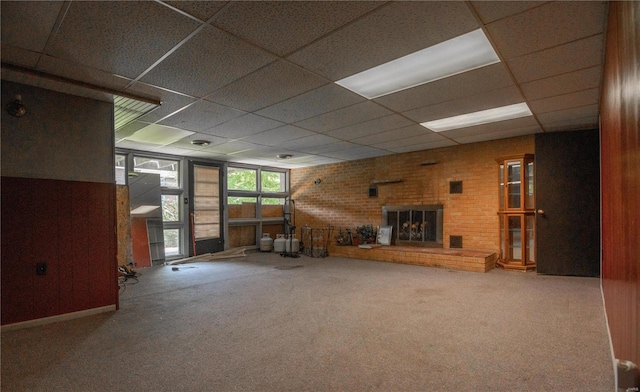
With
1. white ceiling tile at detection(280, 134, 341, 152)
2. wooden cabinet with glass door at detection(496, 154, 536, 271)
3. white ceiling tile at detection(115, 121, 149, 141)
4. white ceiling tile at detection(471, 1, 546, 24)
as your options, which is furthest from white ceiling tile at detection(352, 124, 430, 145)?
white ceiling tile at detection(115, 121, 149, 141)

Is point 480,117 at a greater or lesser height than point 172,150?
greater

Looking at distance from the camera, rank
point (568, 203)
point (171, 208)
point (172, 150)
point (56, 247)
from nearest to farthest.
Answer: point (56, 247) → point (568, 203) → point (172, 150) → point (171, 208)

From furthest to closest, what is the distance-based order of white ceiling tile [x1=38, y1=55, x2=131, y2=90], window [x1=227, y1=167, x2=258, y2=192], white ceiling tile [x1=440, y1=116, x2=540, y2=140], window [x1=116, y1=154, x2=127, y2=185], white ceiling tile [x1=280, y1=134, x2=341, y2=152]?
1. window [x1=227, y1=167, x2=258, y2=192]
2. window [x1=116, y1=154, x2=127, y2=185]
3. white ceiling tile [x1=280, y1=134, x2=341, y2=152]
4. white ceiling tile [x1=440, y1=116, x2=540, y2=140]
5. white ceiling tile [x1=38, y1=55, x2=131, y2=90]

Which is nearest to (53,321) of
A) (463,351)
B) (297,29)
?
(297,29)

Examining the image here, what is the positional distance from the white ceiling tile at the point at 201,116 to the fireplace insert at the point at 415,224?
15.2ft

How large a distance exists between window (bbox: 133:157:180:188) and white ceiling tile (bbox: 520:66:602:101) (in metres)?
7.16

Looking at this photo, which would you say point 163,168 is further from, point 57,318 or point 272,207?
point 57,318

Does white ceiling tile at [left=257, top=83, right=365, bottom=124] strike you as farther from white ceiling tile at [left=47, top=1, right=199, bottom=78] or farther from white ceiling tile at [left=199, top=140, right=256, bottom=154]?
white ceiling tile at [left=199, top=140, right=256, bottom=154]

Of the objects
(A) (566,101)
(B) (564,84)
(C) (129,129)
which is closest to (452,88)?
(B) (564,84)

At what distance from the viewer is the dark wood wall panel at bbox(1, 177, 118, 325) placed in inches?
122

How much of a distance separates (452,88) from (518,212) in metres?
3.30

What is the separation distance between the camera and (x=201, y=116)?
4.41 m

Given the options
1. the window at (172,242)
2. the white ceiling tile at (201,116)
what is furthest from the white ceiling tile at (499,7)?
the window at (172,242)

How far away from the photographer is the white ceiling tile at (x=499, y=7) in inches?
80.7
